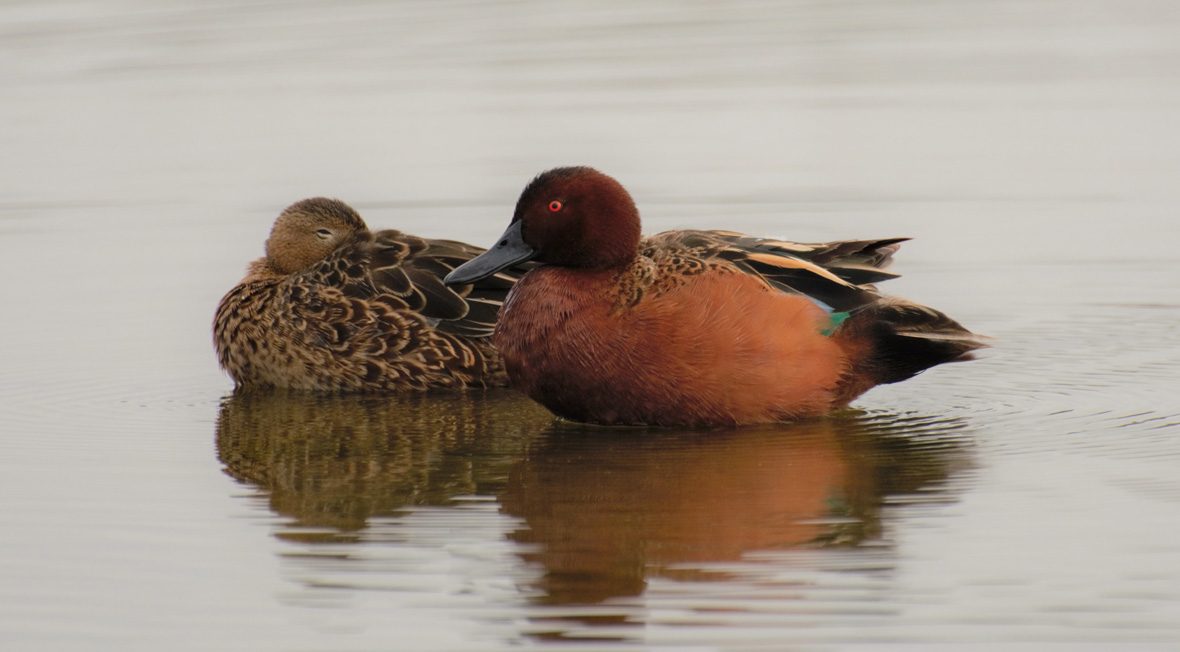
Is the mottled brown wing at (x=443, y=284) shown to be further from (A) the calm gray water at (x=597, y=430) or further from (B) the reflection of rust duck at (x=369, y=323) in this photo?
(A) the calm gray water at (x=597, y=430)

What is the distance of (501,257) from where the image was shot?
29.5 feet

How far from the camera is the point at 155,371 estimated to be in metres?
10.1

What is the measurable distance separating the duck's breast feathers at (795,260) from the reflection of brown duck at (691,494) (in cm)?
57

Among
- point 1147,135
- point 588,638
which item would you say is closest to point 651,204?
point 1147,135

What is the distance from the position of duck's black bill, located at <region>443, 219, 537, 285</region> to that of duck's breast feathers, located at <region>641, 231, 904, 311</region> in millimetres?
536

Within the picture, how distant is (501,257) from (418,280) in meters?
1.08

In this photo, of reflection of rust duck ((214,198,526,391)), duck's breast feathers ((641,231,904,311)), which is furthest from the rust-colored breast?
reflection of rust duck ((214,198,526,391))

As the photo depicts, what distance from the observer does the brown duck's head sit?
10438 millimetres

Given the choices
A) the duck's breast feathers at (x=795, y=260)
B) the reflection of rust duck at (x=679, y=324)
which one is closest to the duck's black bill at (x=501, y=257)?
the reflection of rust duck at (x=679, y=324)

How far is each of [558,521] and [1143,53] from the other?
444 inches

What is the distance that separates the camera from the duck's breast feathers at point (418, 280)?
32.4 feet

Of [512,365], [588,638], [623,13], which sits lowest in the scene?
[588,638]

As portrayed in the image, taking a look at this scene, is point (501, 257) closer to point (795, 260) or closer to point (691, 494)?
A: point (795, 260)

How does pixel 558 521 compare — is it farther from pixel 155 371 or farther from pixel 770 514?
pixel 155 371
